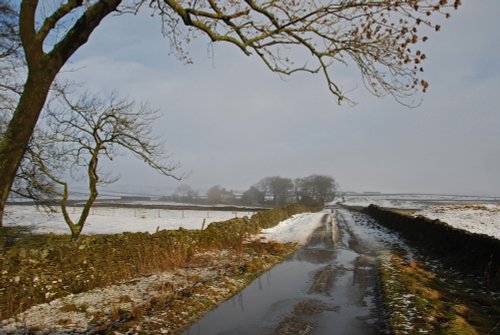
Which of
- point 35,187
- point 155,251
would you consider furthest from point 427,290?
point 35,187

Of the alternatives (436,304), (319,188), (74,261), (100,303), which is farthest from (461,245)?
(319,188)

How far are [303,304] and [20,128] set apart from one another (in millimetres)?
6987

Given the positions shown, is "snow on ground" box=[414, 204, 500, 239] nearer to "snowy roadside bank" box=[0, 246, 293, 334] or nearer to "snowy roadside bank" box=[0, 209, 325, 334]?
"snowy roadside bank" box=[0, 209, 325, 334]

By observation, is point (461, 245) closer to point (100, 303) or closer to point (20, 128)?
point (100, 303)

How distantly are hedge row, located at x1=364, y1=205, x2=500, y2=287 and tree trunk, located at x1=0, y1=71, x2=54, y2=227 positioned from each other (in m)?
11.7

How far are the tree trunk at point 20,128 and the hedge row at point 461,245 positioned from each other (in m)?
11.7

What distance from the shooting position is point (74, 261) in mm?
9555

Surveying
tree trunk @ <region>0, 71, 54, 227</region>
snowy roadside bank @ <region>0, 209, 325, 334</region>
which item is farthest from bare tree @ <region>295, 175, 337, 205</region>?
tree trunk @ <region>0, 71, 54, 227</region>

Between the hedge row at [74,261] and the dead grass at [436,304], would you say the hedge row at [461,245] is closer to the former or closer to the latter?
the dead grass at [436,304]

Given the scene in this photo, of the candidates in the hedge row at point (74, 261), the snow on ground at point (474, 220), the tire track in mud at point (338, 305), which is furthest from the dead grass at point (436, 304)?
the snow on ground at point (474, 220)

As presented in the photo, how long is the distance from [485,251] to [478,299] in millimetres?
4211

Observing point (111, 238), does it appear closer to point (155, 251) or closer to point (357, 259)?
point (155, 251)

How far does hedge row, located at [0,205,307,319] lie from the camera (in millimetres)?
7980

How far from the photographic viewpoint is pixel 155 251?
12.5m
